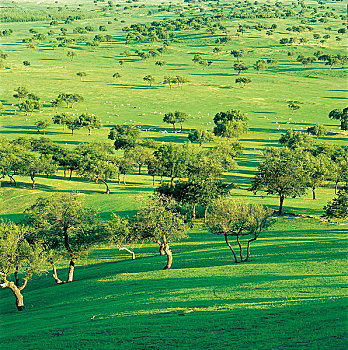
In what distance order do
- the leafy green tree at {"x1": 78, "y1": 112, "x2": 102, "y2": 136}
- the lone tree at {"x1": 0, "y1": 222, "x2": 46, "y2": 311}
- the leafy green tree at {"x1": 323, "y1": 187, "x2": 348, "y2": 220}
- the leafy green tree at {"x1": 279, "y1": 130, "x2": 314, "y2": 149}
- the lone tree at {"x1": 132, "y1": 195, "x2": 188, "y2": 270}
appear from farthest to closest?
the leafy green tree at {"x1": 78, "y1": 112, "x2": 102, "y2": 136}, the leafy green tree at {"x1": 279, "y1": 130, "x2": 314, "y2": 149}, the leafy green tree at {"x1": 323, "y1": 187, "x2": 348, "y2": 220}, the lone tree at {"x1": 132, "y1": 195, "x2": 188, "y2": 270}, the lone tree at {"x1": 0, "y1": 222, "x2": 46, "y2": 311}

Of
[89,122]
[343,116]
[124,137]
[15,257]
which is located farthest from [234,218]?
[343,116]

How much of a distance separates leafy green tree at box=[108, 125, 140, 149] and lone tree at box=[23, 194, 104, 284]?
275 ft

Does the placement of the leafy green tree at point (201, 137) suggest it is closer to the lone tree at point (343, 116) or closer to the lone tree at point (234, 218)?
the lone tree at point (343, 116)

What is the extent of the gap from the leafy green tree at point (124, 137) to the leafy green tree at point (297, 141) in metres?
49.2

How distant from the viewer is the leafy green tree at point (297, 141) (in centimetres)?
14112

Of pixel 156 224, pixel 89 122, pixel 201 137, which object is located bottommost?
pixel 201 137

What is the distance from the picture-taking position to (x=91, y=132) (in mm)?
180625

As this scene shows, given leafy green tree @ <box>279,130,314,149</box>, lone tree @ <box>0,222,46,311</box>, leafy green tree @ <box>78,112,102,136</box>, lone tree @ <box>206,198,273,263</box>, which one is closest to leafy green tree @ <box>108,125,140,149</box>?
leafy green tree @ <box>78,112,102,136</box>

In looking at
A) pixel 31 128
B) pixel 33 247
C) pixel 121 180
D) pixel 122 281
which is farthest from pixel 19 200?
pixel 31 128

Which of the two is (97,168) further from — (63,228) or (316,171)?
(316,171)

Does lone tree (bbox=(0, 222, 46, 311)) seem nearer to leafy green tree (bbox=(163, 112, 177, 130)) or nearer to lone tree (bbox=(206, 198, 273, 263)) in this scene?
lone tree (bbox=(206, 198, 273, 263))

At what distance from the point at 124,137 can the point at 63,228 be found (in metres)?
89.4

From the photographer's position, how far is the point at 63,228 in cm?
5862

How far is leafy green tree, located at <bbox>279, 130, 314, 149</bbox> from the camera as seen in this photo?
141 meters
